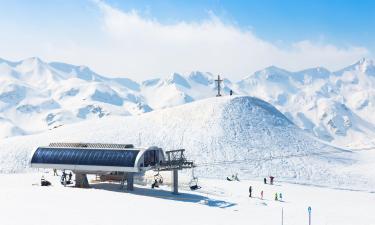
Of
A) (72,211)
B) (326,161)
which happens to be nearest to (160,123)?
(326,161)

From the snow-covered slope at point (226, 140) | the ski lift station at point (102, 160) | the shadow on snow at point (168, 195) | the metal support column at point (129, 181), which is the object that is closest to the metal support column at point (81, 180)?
the ski lift station at point (102, 160)

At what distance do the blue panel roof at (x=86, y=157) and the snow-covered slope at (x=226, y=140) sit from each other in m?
32.7

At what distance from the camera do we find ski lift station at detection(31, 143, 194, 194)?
2494 inches

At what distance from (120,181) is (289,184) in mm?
32780

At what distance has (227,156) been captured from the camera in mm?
103312

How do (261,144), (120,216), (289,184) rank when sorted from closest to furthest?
1. (120,216)
2. (289,184)
3. (261,144)

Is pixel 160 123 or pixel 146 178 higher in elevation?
pixel 160 123

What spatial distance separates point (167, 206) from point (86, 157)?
14.8m

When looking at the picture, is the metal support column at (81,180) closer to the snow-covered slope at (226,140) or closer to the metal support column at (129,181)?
the metal support column at (129,181)

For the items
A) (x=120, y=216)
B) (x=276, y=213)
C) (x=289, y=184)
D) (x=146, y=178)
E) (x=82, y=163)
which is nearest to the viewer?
(x=120, y=216)

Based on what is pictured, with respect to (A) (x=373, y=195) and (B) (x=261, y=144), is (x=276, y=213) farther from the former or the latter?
(B) (x=261, y=144)

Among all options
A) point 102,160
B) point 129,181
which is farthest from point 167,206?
point 102,160

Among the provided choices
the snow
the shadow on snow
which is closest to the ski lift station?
the shadow on snow

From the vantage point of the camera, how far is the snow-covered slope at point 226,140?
9838cm
